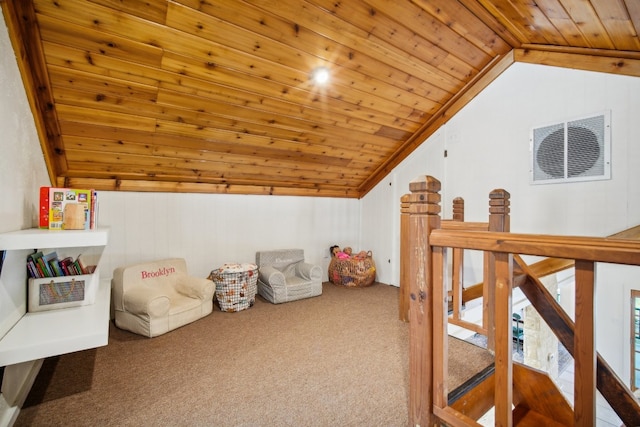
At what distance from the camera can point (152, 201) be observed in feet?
11.0

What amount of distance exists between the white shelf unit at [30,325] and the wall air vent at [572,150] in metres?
3.71

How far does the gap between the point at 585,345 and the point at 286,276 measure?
3.33 meters

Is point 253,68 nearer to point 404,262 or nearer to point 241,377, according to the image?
point 404,262

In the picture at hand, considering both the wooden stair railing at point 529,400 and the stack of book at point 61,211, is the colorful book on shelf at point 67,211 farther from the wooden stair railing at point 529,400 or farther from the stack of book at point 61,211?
the wooden stair railing at point 529,400

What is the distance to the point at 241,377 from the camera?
1.97m

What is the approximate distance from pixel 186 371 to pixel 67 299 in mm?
883

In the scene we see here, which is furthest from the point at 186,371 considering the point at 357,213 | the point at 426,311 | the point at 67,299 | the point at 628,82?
the point at 628,82

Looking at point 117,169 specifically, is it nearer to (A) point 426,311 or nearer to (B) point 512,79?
(A) point 426,311

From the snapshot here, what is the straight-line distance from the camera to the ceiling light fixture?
2.63 m

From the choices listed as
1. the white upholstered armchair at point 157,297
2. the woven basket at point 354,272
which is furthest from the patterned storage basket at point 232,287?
the woven basket at point 354,272

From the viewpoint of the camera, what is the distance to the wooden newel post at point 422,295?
1.23 m

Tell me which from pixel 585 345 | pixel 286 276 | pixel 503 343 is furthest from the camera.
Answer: pixel 286 276

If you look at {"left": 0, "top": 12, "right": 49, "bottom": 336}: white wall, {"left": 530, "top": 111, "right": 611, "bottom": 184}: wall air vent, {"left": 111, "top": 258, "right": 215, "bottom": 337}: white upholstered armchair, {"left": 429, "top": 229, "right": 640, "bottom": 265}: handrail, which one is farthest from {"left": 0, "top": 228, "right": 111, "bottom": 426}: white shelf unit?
{"left": 530, "top": 111, "right": 611, "bottom": 184}: wall air vent

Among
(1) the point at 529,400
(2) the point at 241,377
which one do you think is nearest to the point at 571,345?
(1) the point at 529,400
